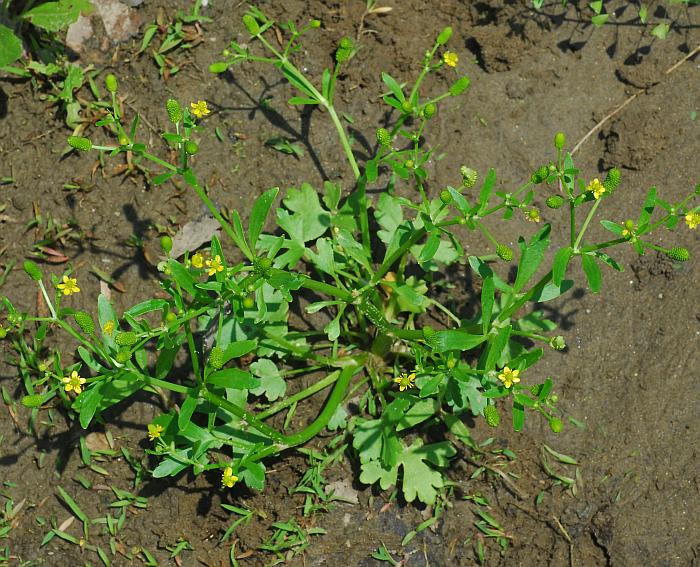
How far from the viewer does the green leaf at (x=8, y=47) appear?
13.0 ft

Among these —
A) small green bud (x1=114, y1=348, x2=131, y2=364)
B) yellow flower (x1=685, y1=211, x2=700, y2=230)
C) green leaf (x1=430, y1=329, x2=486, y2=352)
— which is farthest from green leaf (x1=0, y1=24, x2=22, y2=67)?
yellow flower (x1=685, y1=211, x2=700, y2=230)

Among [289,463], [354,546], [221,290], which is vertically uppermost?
A: [221,290]

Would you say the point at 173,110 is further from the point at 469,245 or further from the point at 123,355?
the point at 469,245

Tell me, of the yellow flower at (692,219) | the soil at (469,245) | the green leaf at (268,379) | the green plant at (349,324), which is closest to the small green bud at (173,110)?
the green plant at (349,324)

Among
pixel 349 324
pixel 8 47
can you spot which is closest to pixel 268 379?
pixel 349 324

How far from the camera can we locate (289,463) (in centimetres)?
387

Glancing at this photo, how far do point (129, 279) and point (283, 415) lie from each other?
3.73ft

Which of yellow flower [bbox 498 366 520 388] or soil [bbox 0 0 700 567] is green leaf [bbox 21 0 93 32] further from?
yellow flower [bbox 498 366 520 388]

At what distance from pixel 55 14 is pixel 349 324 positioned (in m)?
2.37

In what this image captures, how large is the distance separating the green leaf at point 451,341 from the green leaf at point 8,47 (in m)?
2.80

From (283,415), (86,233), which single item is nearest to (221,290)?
(283,415)

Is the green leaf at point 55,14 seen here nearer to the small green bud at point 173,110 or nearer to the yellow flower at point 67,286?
the small green bud at point 173,110

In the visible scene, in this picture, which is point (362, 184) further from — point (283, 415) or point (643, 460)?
point (643, 460)

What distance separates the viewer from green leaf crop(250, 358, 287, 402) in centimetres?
373
